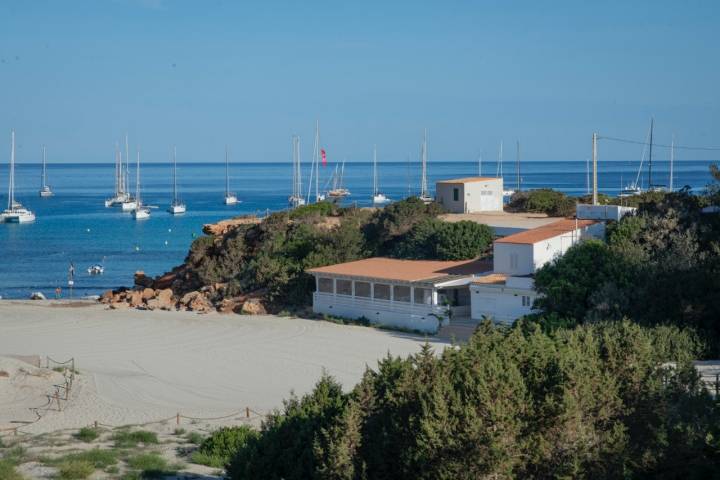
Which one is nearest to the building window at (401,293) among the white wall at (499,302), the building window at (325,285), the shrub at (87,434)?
the white wall at (499,302)

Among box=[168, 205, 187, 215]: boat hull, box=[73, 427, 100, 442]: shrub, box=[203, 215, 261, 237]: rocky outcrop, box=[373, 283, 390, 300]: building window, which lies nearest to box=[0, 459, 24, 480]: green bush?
box=[73, 427, 100, 442]: shrub

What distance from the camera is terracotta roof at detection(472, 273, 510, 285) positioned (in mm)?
Answer: 29922

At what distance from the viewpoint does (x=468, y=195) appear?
44.0 metres

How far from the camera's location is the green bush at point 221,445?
1708 cm

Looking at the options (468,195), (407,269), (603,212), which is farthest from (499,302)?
(468,195)

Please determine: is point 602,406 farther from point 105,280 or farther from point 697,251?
point 105,280

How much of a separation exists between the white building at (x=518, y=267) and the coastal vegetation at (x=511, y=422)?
14.8 meters

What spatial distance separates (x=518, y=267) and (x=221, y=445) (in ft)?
50.4

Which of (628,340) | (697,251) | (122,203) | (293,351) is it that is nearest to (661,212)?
(697,251)

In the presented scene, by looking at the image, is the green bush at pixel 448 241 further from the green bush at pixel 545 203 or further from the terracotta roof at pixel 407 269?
the green bush at pixel 545 203

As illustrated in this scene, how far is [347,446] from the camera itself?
12.2 m

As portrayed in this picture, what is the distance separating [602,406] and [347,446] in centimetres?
329

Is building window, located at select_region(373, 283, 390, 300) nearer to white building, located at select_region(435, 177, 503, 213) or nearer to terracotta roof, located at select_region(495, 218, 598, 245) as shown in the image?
terracotta roof, located at select_region(495, 218, 598, 245)

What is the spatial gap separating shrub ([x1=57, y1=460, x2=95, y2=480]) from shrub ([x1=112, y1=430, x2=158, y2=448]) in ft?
6.82
